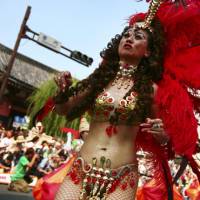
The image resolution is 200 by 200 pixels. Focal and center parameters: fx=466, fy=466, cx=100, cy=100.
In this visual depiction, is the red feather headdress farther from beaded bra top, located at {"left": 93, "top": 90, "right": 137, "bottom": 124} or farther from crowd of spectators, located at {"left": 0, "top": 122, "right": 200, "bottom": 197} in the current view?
crowd of spectators, located at {"left": 0, "top": 122, "right": 200, "bottom": 197}

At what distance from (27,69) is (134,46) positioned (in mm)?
32994

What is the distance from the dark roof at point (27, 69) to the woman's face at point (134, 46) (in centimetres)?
2834

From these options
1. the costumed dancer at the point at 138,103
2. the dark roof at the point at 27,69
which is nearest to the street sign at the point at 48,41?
the costumed dancer at the point at 138,103

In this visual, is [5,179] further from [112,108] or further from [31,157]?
[112,108]

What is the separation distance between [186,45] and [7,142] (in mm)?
10444

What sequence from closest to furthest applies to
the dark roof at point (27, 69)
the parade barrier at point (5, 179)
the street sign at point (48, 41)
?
the parade barrier at point (5, 179), the street sign at point (48, 41), the dark roof at point (27, 69)

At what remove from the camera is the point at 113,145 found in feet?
9.06

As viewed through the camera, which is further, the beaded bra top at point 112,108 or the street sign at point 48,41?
the street sign at point 48,41

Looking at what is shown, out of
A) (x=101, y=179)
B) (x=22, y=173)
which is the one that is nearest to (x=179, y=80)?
(x=101, y=179)

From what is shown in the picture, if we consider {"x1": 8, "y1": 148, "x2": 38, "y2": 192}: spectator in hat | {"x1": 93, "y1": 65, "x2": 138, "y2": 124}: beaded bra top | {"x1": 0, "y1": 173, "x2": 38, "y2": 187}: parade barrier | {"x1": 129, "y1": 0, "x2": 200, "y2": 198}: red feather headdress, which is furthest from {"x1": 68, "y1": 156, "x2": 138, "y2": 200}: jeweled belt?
{"x1": 0, "y1": 173, "x2": 38, "y2": 187}: parade barrier

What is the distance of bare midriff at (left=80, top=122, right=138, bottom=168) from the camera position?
8.98ft

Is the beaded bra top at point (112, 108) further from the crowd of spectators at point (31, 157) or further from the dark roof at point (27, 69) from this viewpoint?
the dark roof at point (27, 69)

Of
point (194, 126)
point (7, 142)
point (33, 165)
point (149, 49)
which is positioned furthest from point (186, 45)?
point (7, 142)

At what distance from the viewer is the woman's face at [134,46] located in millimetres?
3000
